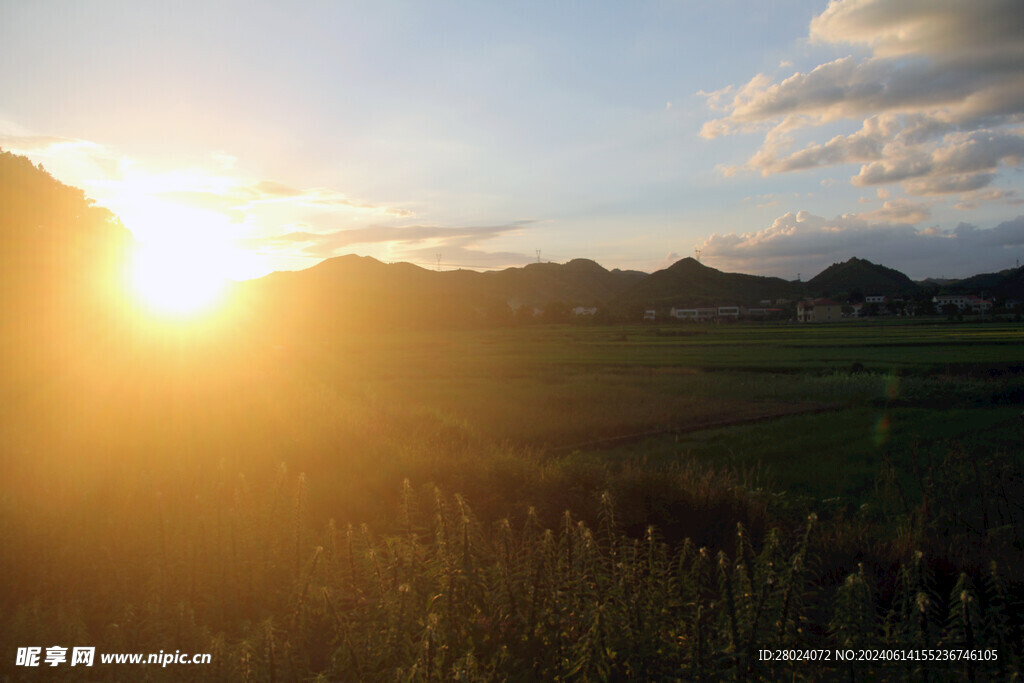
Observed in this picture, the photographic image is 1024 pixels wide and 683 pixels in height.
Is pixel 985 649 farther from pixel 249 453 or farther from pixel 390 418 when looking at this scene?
pixel 390 418

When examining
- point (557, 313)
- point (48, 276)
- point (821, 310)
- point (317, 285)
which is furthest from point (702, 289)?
point (48, 276)

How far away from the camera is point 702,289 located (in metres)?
178

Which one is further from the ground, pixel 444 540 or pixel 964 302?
pixel 964 302

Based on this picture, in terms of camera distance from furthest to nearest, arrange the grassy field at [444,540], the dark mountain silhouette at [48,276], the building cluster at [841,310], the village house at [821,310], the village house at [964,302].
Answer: the village house at [821,310] < the building cluster at [841,310] < the village house at [964,302] < the dark mountain silhouette at [48,276] < the grassy field at [444,540]

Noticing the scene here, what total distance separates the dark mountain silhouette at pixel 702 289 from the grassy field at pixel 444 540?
147265mm

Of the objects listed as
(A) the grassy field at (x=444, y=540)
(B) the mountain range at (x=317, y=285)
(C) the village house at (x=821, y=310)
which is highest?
(B) the mountain range at (x=317, y=285)

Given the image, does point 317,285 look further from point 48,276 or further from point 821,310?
point 48,276

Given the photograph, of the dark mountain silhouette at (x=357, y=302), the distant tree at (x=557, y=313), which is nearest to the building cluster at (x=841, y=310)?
the distant tree at (x=557, y=313)

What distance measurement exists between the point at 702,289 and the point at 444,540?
18342 cm

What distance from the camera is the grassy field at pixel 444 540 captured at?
4086mm

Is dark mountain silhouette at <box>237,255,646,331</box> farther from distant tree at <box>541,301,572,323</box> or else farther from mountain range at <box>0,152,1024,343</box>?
distant tree at <box>541,301,572,323</box>

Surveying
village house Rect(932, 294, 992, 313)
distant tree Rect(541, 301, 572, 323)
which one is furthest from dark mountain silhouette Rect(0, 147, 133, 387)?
village house Rect(932, 294, 992, 313)

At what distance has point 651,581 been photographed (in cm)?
488

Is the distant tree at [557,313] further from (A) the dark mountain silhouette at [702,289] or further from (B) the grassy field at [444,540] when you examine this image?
(B) the grassy field at [444,540]
